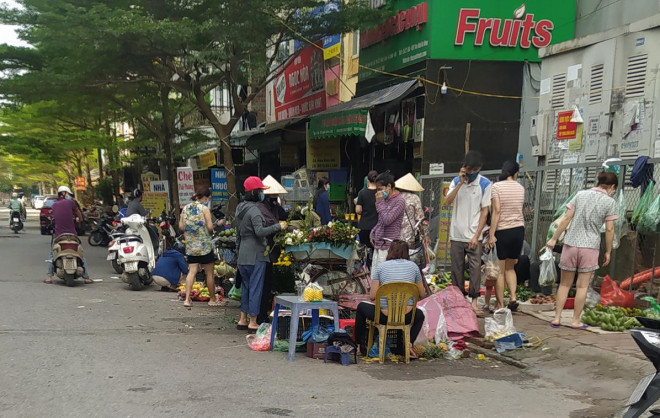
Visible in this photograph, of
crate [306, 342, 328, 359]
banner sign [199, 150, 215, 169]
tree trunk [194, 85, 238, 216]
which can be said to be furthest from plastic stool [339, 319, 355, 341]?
banner sign [199, 150, 215, 169]

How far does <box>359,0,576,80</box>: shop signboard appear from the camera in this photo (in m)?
13.0

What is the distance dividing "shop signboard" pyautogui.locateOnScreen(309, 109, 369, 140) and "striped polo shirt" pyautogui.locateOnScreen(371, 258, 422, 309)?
709cm

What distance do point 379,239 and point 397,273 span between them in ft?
5.44

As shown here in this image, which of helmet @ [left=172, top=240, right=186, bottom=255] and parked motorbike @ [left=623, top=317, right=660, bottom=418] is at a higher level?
parked motorbike @ [left=623, top=317, right=660, bottom=418]

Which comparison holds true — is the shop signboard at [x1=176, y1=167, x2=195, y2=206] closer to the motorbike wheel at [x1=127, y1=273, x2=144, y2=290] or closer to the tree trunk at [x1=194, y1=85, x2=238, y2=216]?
the tree trunk at [x1=194, y1=85, x2=238, y2=216]

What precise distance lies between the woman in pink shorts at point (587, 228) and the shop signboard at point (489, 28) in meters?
7.25

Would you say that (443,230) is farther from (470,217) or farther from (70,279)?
(70,279)

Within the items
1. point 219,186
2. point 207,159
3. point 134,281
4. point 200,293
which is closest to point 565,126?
point 200,293

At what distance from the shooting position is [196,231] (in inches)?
342

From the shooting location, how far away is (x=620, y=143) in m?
9.08

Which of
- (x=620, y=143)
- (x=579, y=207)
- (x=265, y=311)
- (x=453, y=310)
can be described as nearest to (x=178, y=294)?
(x=265, y=311)

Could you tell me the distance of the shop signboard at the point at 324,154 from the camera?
16.8m

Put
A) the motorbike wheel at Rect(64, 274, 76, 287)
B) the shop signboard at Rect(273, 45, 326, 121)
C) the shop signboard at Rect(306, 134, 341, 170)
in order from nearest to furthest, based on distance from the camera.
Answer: the motorbike wheel at Rect(64, 274, 76, 287) < the shop signboard at Rect(306, 134, 341, 170) < the shop signboard at Rect(273, 45, 326, 121)

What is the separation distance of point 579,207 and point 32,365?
5947 mm
